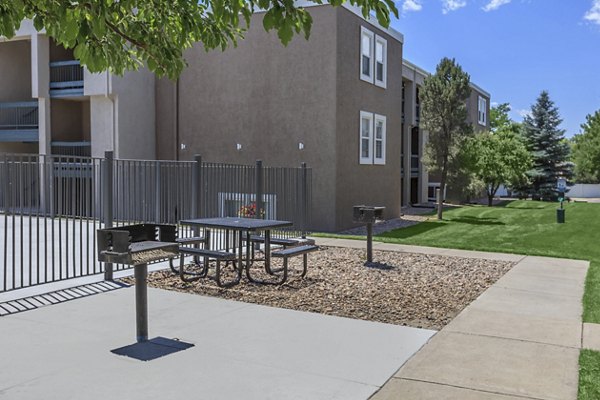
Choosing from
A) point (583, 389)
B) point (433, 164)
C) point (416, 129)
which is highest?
point (416, 129)

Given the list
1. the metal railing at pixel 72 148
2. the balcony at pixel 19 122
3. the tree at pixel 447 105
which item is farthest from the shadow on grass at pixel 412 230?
the balcony at pixel 19 122

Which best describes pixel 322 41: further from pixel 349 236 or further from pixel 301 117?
pixel 349 236

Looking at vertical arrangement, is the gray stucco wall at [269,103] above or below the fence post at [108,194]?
above

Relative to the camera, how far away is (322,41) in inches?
709

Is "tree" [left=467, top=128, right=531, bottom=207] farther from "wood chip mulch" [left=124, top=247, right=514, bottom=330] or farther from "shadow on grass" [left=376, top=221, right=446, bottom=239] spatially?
"wood chip mulch" [left=124, top=247, right=514, bottom=330]

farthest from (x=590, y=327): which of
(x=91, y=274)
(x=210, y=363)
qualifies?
(x=91, y=274)

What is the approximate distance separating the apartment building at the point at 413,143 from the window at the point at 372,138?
5871mm

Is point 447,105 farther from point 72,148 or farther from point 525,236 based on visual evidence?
point 72,148

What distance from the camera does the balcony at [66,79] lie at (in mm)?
21625

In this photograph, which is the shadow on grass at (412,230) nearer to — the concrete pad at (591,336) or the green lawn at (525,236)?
the green lawn at (525,236)

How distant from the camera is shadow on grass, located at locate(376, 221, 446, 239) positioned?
17.5 m

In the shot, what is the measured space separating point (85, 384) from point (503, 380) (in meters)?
3.53

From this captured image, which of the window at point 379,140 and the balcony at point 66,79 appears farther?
the balcony at point 66,79

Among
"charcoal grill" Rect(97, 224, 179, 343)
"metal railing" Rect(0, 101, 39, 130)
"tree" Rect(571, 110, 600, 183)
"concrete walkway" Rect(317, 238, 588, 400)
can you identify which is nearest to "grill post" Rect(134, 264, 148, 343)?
"charcoal grill" Rect(97, 224, 179, 343)
